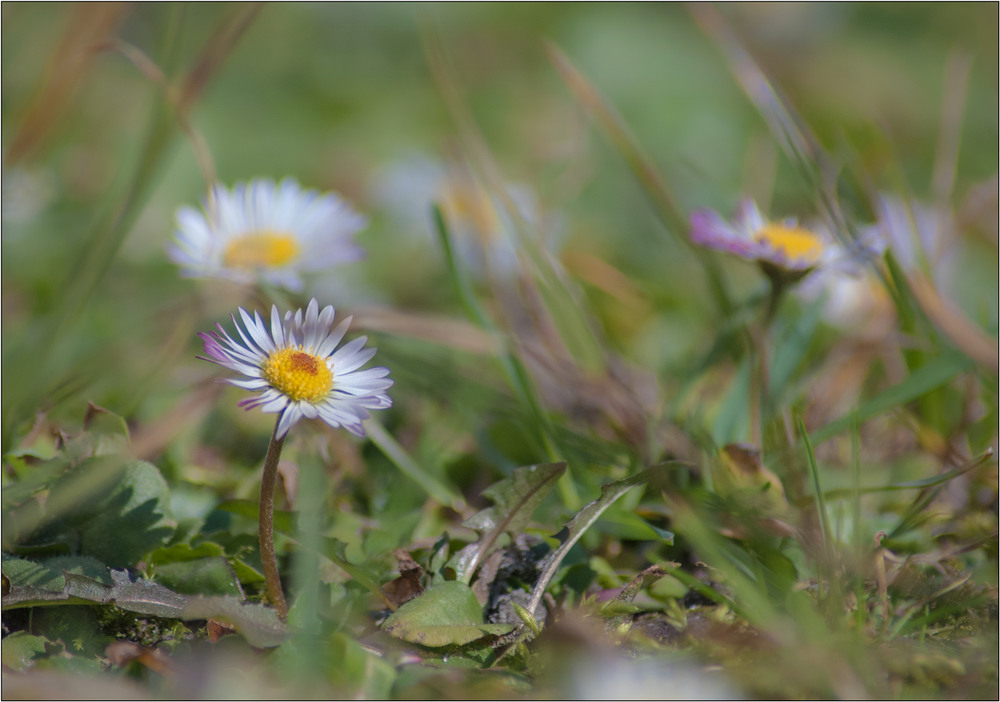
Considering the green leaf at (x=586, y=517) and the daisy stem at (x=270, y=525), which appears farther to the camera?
the green leaf at (x=586, y=517)

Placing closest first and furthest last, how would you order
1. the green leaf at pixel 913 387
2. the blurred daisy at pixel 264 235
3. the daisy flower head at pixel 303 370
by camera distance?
the daisy flower head at pixel 303 370 < the green leaf at pixel 913 387 < the blurred daisy at pixel 264 235

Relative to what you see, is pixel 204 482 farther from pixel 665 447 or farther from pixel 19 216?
pixel 19 216

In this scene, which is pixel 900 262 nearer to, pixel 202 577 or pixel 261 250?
pixel 261 250

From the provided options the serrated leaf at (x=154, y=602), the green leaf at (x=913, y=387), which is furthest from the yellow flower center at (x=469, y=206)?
the serrated leaf at (x=154, y=602)

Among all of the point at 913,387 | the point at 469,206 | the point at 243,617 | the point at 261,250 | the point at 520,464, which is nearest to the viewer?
the point at 243,617

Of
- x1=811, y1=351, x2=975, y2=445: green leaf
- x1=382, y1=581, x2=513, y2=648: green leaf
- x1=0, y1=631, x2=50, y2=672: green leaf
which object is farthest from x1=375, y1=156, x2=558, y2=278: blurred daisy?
x1=0, y1=631, x2=50, y2=672: green leaf

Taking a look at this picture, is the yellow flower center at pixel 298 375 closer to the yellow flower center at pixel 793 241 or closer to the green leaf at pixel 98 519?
the green leaf at pixel 98 519

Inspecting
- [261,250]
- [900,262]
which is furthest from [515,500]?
[900,262]

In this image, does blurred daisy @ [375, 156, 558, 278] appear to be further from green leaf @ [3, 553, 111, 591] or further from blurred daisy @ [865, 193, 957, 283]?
green leaf @ [3, 553, 111, 591]
